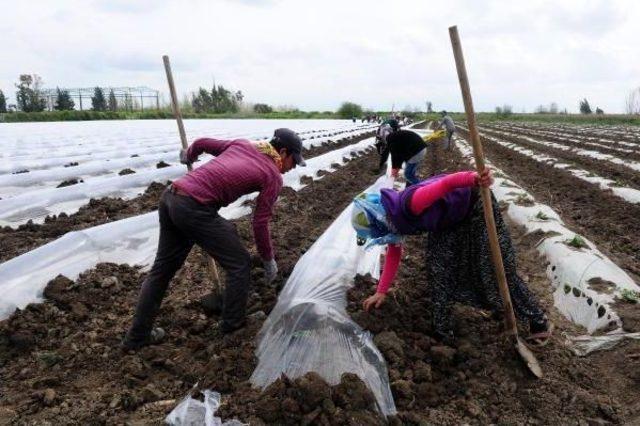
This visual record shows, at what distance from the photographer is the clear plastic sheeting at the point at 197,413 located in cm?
233

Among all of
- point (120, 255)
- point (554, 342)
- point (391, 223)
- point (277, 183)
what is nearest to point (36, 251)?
point (120, 255)

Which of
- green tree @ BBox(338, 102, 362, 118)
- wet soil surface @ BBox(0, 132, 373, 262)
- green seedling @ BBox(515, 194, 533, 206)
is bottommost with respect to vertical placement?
green seedling @ BBox(515, 194, 533, 206)

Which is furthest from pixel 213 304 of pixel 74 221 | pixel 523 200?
pixel 523 200

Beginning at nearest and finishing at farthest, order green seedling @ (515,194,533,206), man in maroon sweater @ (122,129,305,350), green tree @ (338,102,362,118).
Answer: man in maroon sweater @ (122,129,305,350)
green seedling @ (515,194,533,206)
green tree @ (338,102,362,118)

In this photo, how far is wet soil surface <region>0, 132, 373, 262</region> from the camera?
192 inches

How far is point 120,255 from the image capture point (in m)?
4.79

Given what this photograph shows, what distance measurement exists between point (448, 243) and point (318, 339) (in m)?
0.92

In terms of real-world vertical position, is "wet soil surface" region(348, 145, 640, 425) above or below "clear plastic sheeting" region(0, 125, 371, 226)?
below

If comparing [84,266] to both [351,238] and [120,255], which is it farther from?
[351,238]

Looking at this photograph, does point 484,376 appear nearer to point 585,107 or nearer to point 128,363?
point 128,363

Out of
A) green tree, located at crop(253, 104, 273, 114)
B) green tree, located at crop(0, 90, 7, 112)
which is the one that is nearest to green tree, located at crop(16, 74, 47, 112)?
green tree, located at crop(0, 90, 7, 112)

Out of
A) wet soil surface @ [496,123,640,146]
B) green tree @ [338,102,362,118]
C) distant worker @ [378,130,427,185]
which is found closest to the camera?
distant worker @ [378,130,427,185]

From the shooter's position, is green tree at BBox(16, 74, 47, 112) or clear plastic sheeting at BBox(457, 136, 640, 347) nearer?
clear plastic sheeting at BBox(457, 136, 640, 347)

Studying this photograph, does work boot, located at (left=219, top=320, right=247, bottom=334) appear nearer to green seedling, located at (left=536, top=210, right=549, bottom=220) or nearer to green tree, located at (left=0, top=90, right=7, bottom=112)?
green seedling, located at (left=536, top=210, right=549, bottom=220)
